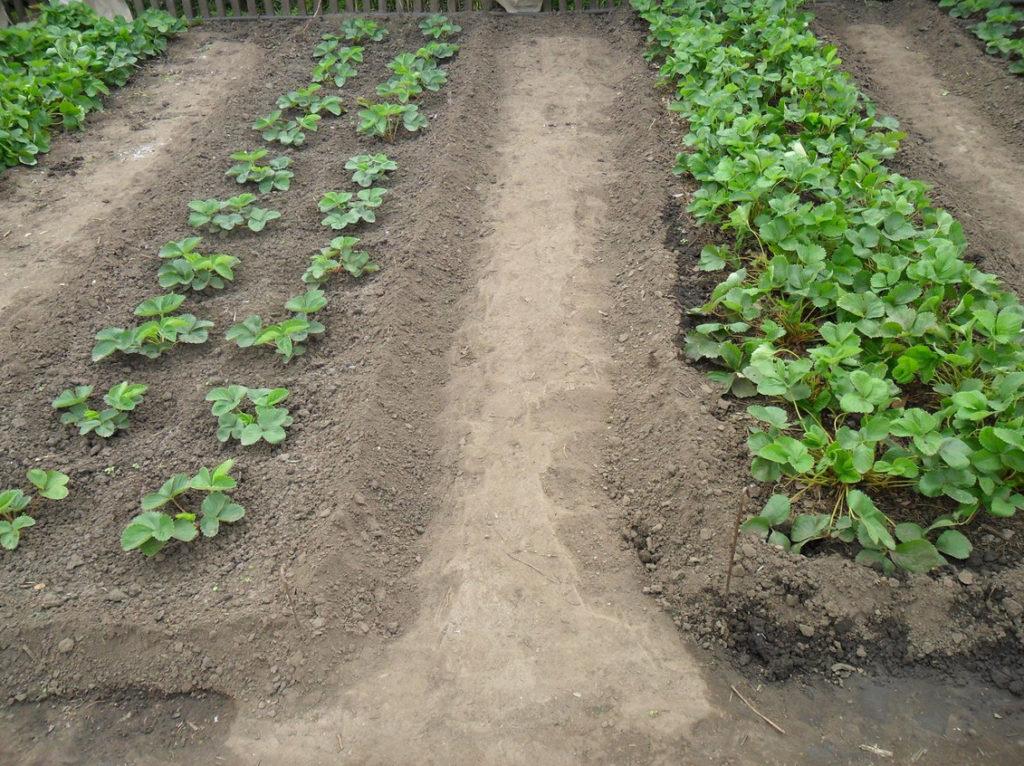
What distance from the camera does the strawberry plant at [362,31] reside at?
23.6ft

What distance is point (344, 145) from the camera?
5668mm

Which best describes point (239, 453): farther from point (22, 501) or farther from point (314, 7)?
point (314, 7)

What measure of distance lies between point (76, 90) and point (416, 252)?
3663mm

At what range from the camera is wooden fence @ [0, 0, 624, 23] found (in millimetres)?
7746

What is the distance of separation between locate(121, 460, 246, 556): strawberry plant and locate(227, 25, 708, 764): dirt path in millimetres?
807

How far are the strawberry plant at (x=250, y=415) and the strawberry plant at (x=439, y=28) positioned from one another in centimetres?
481

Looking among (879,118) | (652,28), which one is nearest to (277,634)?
(879,118)

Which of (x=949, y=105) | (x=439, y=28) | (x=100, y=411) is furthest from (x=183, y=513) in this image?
(x=949, y=105)

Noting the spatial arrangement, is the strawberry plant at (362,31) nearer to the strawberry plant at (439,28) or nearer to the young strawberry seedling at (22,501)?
the strawberry plant at (439,28)

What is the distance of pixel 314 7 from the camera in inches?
313

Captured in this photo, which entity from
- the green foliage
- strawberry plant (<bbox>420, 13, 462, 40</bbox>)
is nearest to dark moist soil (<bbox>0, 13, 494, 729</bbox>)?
the green foliage

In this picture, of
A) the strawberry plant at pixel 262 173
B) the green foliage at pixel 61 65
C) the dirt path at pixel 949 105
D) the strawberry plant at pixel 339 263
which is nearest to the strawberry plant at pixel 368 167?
Answer: the strawberry plant at pixel 262 173

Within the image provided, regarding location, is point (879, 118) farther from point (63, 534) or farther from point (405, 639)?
point (63, 534)

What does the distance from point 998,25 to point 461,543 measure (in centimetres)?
655
